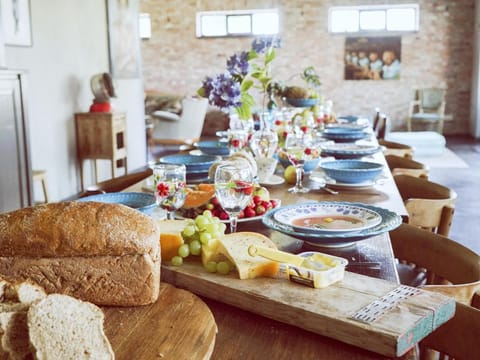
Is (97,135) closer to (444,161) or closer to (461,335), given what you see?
(444,161)

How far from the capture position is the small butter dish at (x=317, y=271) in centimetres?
107

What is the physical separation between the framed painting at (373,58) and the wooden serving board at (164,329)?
10.6 m

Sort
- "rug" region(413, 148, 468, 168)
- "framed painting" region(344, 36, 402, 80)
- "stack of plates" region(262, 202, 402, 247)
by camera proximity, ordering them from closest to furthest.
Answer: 1. "stack of plates" region(262, 202, 402, 247)
2. "rug" region(413, 148, 468, 168)
3. "framed painting" region(344, 36, 402, 80)

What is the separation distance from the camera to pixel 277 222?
144cm

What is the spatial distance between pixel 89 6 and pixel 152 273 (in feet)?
18.1

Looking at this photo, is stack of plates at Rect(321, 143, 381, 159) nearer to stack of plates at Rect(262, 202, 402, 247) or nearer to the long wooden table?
stack of plates at Rect(262, 202, 402, 247)

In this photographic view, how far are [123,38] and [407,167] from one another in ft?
14.6

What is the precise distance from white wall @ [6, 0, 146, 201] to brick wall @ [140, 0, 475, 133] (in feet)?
17.6

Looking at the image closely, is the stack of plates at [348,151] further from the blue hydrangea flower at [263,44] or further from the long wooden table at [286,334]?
the long wooden table at [286,334]

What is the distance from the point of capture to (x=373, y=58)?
36.5 ft

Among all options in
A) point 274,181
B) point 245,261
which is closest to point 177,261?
point 245,261

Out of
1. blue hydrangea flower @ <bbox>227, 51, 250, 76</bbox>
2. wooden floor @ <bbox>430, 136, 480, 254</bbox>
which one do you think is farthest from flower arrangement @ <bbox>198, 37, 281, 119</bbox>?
wooden floor @ <bbox>430, 136, 480, 254</bbox>

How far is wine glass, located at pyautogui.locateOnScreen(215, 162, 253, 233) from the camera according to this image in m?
1.43

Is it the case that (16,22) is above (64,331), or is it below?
above
